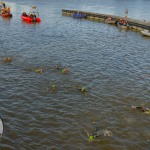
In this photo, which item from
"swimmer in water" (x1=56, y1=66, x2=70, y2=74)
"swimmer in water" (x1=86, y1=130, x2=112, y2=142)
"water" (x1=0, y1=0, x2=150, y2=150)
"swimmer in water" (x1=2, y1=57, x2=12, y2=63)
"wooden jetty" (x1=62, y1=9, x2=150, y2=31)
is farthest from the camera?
"wooden jetty" (x1=62, y1=9, x2=150, y2=31)

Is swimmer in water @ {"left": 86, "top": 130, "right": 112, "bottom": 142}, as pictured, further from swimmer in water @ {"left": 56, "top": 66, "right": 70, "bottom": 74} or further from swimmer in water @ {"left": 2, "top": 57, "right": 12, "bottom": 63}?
swimmer in water @ {"left": 2, "top": 57, "right": 12, "bottom": 63}

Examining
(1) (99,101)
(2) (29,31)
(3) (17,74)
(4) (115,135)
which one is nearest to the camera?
(4) (115,135)

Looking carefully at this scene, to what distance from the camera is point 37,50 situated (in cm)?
4000

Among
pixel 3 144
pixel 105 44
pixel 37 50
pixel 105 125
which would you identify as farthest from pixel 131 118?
pixel 105 44

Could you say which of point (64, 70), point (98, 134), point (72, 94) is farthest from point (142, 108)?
point (64, 70)

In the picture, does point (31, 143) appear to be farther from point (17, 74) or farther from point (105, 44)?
point (105, 44)

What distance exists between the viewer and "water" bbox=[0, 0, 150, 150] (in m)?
18.2

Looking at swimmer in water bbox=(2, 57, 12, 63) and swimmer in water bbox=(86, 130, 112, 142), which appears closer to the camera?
swimmer in water bbox=(86, 130, 112, 142)

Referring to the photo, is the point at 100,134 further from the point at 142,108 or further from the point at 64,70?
the point at 64,70

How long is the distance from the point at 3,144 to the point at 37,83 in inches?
418

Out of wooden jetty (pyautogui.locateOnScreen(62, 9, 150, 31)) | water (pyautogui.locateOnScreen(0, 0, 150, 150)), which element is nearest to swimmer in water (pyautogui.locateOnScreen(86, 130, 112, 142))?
water (pyautogui.locateOnScreen(0, 0, 150, 150))

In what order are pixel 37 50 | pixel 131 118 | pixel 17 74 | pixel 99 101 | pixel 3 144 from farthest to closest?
1. pixel 37 50
2. pixel 17 74
3. pixel 99 101
4. pixel 131 118
5. pixel 3 144

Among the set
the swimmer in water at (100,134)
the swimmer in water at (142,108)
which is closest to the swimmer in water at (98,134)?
the swimmer in water at (100,134)

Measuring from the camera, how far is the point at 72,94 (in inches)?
981
